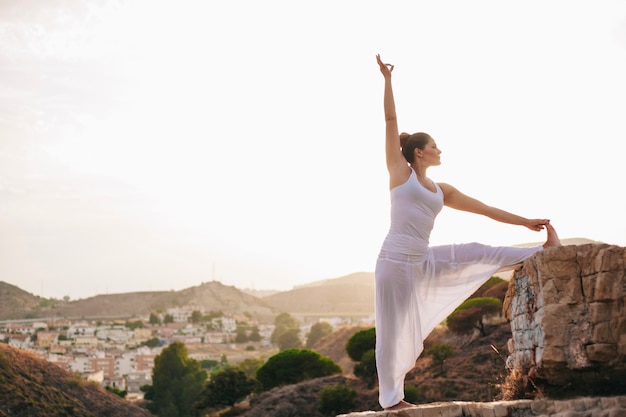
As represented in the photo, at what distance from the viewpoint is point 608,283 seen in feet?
19.9

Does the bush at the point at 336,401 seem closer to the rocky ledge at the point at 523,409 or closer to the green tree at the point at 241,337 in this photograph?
the rocky ledge at the point at 523,409

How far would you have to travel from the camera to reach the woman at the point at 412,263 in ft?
20.9

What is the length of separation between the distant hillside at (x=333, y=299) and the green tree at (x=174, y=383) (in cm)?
11774

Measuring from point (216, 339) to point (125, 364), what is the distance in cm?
2862

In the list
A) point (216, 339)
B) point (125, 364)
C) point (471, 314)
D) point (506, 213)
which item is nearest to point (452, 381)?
point (471, 314)

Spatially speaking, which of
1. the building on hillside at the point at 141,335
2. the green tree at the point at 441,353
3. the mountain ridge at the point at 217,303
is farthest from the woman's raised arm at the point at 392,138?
the mountain ridge at the point at 217,303

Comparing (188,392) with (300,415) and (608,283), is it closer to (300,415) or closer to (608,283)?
(300,415)

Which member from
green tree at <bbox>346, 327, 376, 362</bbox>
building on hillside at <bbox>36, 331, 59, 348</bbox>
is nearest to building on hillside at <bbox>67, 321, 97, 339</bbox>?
building on hillside at <bbox>36, 331, 59, 348</bbox>

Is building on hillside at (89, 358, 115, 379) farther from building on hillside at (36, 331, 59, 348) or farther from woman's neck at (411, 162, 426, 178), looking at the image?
woman's neck at (411, 162, 426, 178)

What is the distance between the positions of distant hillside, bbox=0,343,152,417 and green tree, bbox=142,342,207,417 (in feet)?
16.7

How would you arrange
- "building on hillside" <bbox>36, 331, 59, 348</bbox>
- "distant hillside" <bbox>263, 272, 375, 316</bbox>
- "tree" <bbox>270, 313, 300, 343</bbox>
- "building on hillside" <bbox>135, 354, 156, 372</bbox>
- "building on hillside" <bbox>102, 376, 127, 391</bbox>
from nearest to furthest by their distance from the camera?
"building on hillside" <bbox>102, 376, 127, 391</bbox> < "building on hillside" <bbox>135, 354, 156, 372</bbox> < "building on hillside" <bbox>36, 331, 59, 348</bbox> < "tree" <bbox>270, 313, 300, 343</bbox> < "distant hillside" <bbox>263, 272, 375, 316</bbox>

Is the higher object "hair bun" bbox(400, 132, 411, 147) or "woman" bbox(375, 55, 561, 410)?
"hair bun" bbox(400, 132, 411, 147)

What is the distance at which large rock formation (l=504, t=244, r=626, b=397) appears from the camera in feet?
19.8

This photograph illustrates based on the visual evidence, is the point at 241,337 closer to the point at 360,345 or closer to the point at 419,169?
the point at 360,345
